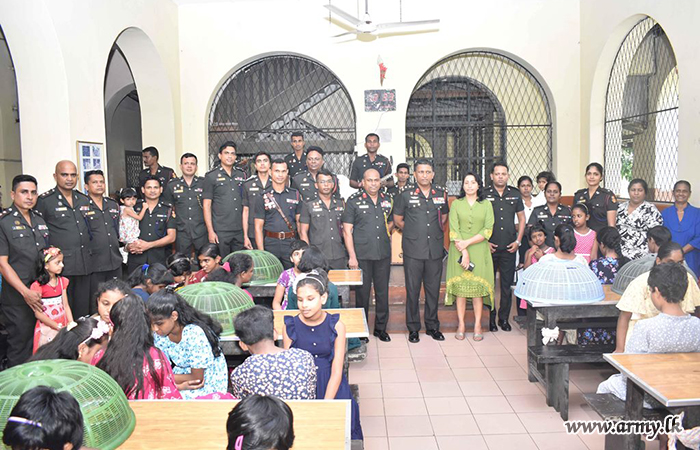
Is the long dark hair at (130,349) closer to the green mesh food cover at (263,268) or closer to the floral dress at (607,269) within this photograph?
the green mesh food cover at (263,268)

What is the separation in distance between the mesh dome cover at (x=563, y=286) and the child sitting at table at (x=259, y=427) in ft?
8.95

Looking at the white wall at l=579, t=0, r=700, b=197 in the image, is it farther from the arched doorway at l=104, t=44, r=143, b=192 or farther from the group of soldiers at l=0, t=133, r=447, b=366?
the arched doorway at l=104, t=44, r=143, b=192

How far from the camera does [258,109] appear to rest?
8.72 metres

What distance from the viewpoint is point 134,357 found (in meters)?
2.41

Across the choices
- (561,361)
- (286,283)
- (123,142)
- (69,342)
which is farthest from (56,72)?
(123,142)

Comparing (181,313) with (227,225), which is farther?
(227,225)

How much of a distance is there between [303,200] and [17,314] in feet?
8.76

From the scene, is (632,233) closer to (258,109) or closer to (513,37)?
(513,37)

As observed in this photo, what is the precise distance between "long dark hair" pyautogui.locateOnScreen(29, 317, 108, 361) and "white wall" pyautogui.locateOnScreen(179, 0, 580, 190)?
19.9ft

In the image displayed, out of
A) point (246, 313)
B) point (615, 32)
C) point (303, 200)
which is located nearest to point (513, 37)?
point (615, 32)

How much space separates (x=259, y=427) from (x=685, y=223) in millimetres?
5175

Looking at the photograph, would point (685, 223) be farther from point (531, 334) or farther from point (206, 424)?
point (206, 424)

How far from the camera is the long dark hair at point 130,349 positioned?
239 cm

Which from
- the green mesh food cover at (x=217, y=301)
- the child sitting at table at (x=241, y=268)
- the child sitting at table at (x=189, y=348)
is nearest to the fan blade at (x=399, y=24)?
the child sitting at table at (x=241, y=268)
